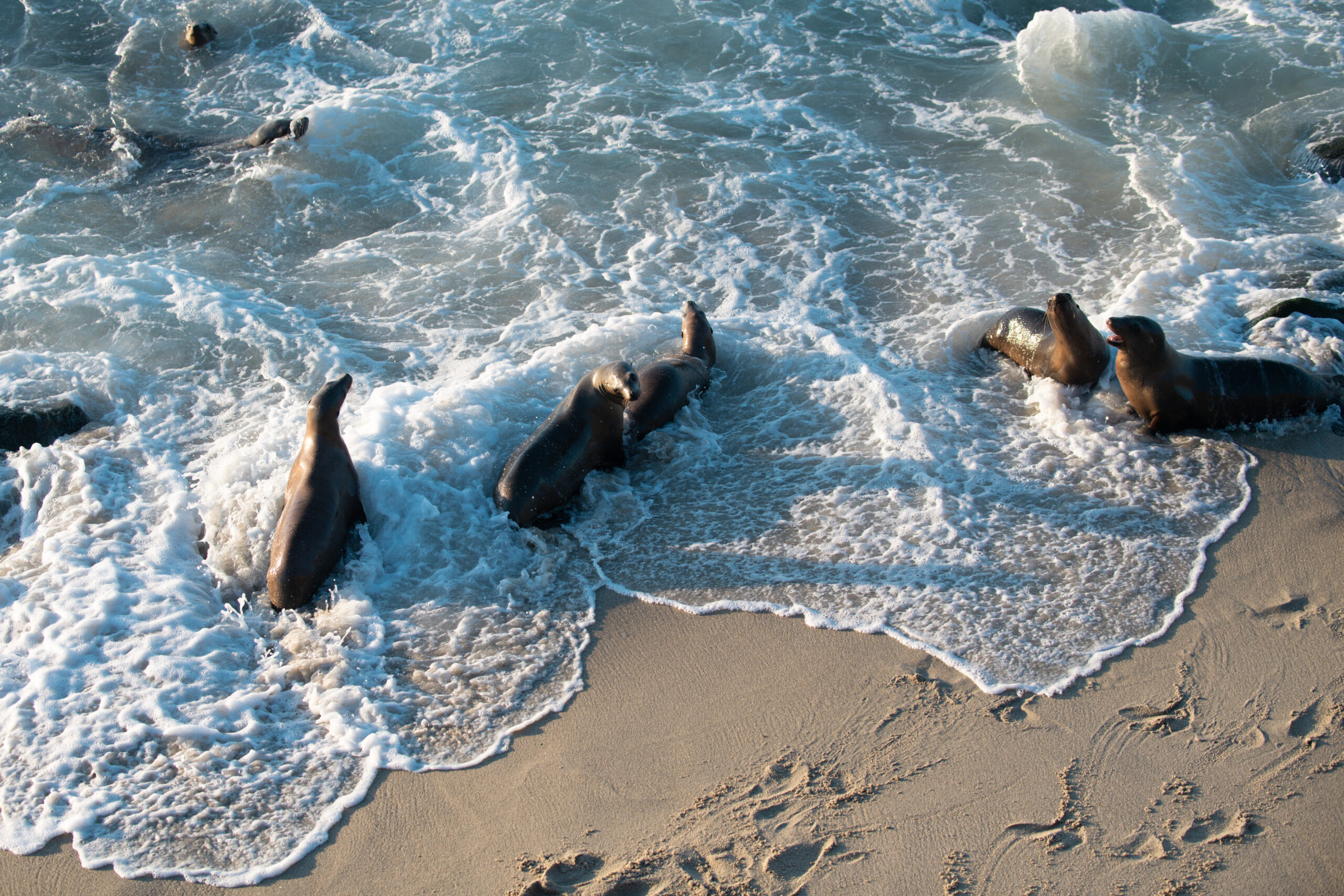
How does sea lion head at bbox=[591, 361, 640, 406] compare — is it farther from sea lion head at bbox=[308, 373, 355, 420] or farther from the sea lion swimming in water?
the sea lion swimming in water

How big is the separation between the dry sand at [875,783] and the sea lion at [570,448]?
1.23 meters

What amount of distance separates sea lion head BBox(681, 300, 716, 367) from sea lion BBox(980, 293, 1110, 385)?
2455mm

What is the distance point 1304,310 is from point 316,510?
7837 millimetres

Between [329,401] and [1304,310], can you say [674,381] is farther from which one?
[1304,310]

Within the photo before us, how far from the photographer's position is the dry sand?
3.86m

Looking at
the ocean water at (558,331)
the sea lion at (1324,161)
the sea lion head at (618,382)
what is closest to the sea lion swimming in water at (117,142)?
the ocean water at (558,331)

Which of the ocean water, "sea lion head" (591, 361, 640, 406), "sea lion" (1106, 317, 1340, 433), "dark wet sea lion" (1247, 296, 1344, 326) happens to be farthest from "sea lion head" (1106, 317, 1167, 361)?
"sea lion head" (591, 361, 640, 406)

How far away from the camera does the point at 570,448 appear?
20.6ft

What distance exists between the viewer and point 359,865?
4.03m

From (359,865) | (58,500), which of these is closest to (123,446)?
(58,500)

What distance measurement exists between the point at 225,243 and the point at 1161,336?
28.5 ft

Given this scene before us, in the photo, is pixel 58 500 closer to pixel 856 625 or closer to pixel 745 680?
pixel 745 680

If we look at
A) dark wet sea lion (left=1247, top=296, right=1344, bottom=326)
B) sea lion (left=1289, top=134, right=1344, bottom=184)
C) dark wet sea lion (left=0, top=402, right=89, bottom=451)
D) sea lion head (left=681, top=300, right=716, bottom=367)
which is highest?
sea lion (left=1289, top=134, right=1344, bottom=184)

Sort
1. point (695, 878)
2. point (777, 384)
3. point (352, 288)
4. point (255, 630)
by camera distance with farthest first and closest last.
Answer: point (352, 288) < point (777, 384) < point (255, 630) < point (695, 878)
